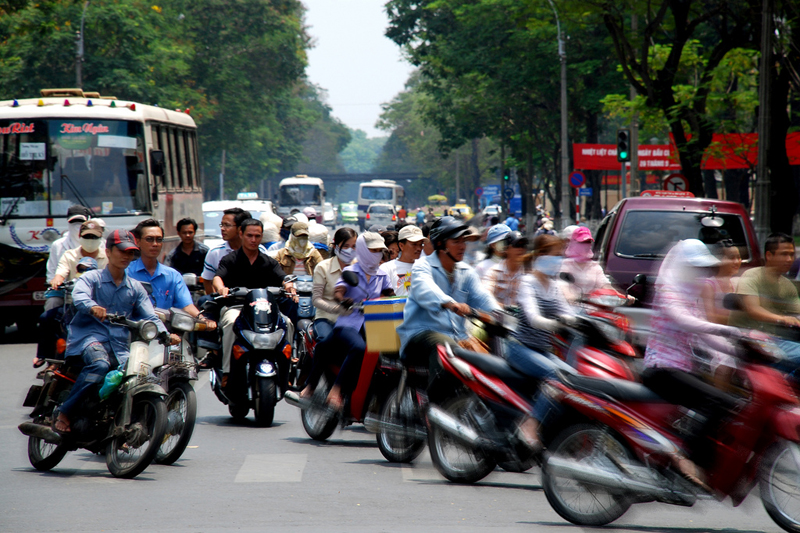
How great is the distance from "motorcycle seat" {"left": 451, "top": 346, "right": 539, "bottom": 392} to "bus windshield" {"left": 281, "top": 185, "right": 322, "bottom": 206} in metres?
51.1

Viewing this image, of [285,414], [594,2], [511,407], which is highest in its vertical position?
[594,2]

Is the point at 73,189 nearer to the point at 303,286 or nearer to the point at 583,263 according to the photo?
the point at 303,286

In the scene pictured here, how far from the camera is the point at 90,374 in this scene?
6746 millimetres

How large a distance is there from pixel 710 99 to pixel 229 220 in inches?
587

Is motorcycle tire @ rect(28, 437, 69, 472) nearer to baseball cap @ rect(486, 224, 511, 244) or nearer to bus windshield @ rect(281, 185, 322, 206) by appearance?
baseball cap @ rect(486, 224, 511, 244)

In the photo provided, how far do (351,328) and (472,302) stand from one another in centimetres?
142

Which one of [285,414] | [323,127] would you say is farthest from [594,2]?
[323,127]

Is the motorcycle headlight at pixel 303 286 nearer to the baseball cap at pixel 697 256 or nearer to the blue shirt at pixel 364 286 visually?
the blue shirt at pixel 364 286

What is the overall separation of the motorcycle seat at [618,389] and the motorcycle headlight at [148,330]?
2.78 meters

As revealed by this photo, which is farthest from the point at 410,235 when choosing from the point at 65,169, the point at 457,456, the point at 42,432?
the point at 65,169

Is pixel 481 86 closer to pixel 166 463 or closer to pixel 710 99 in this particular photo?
pixel 710 99

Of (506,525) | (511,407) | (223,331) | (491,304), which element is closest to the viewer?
(506,525)

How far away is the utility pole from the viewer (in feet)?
52.5

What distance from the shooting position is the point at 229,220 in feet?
35.8
